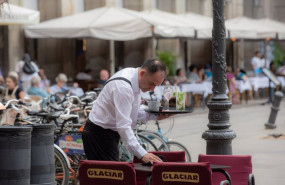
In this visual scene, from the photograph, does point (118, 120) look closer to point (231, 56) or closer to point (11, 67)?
point (11, 67)

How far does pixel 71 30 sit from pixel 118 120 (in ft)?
50.0

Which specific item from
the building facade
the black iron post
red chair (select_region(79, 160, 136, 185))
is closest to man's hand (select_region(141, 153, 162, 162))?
red chair (select_region(79, 160, 136, 185))

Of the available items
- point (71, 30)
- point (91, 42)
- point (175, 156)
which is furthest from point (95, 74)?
point (175, 156)

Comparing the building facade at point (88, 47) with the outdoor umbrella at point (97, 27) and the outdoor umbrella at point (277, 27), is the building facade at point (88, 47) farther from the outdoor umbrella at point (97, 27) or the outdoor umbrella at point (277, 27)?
the outdoor umbrella at point (277, 27)

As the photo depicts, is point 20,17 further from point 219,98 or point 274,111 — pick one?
point 219,98

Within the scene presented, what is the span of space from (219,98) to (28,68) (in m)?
12.6

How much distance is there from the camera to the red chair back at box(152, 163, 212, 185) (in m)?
6.20

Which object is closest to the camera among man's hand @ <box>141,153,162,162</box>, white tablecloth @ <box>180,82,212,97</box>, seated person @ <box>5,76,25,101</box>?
man's hand @ <box>141,153,162,162</box>

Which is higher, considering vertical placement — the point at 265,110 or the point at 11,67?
the point at 11,67

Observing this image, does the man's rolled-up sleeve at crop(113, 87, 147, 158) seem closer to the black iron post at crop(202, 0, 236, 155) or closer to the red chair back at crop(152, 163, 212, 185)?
the red chair back at crop(152, 163, 212, 185)

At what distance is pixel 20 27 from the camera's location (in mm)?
24047

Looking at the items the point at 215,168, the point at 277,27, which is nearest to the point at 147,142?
the point at 215,168

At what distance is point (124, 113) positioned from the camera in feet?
22.6

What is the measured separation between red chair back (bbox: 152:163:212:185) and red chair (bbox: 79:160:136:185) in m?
0.20
